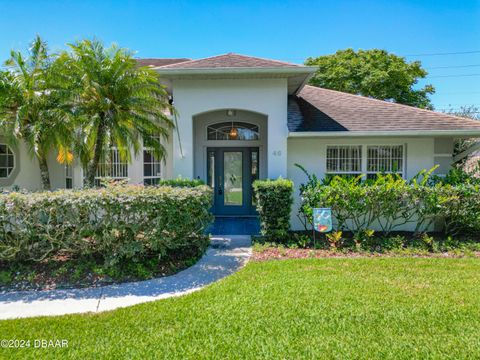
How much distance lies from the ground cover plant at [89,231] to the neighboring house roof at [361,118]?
5191 millimetres

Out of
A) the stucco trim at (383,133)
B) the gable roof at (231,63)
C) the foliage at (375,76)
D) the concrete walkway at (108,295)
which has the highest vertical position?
the foliage at (375,76)

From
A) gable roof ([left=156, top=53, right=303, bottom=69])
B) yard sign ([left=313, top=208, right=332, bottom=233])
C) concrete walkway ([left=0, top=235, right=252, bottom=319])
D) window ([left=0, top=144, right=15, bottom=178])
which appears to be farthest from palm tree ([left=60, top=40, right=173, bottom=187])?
yard sign ([left=313, top=208, right=332, bottom=233])

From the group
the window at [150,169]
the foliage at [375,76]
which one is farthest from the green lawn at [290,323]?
the foliage at [375,76]

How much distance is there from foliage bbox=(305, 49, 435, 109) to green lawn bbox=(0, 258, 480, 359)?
21729 mm

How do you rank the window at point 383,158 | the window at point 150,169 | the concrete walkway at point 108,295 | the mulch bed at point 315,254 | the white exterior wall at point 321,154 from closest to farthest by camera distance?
the concrete walkway at point 108,295 < the mulch bed at point 315,254 < the white exterior wall at point 321,154 < the window at point 383,158 < the window at point 150,169

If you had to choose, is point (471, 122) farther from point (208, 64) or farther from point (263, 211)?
point (208, 64)

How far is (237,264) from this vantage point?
616cm

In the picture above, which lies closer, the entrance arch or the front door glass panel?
the entrance arch

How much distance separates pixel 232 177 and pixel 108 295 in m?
7.03

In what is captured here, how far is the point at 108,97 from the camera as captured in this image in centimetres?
750

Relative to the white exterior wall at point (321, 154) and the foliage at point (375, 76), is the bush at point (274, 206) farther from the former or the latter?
the foliage at point (375, 76)

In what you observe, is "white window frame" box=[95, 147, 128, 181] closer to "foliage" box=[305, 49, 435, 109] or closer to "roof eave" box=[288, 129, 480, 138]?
"roof eave" box=[288, 129, 480, 138]

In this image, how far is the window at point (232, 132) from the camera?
10.8 meters

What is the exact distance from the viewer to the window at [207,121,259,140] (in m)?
10.8
